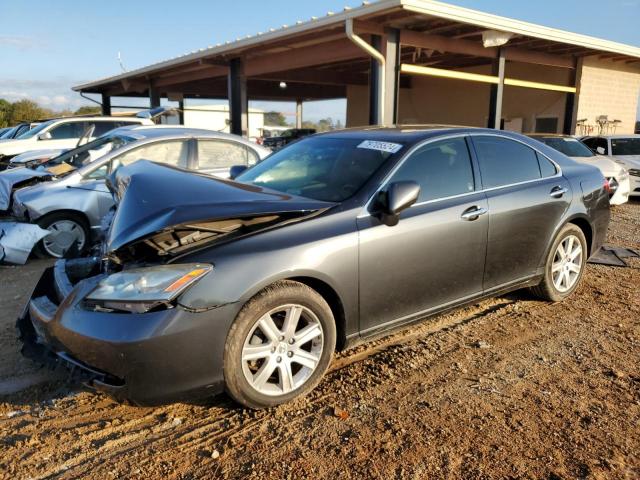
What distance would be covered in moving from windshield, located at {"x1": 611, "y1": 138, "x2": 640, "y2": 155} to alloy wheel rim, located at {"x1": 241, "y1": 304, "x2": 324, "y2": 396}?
38.0ft

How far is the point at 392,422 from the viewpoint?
9.15 ft

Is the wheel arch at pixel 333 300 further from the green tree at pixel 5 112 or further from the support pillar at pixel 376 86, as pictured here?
the green tree at pixel 5 112

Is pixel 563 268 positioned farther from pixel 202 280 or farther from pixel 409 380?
pixel 202 280

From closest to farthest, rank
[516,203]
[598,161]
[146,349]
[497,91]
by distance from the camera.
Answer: [146,349] → [516,203] → [598,161] → [497,91]

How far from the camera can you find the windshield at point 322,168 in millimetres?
3463

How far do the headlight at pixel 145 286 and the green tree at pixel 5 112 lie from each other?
4373cm

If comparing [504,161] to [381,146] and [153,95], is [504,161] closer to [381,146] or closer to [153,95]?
[381,146]

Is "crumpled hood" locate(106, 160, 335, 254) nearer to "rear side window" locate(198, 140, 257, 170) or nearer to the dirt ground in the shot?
the dirt ground

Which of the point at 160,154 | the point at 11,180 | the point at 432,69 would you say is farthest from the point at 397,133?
the point at 432,69

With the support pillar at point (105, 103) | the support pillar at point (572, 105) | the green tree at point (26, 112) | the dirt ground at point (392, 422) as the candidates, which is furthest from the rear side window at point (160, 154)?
the green tree at point (26, 112)

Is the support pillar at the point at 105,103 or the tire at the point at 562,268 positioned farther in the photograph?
the support pillar at the point at 105,103

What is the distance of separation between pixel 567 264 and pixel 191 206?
3.54m

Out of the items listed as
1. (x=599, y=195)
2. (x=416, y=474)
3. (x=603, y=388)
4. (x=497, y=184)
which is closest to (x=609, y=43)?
(x=599, y=195)

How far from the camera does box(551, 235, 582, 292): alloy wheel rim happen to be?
15.0 ft
